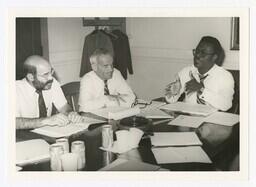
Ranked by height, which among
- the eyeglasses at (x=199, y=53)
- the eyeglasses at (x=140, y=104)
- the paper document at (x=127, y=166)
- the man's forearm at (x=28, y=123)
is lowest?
the paper document at (x=127, y=166)

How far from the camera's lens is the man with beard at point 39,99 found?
115 centimetres

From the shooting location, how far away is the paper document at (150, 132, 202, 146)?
1116 mm

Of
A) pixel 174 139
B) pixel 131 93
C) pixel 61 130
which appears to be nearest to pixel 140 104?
pixel 131 93

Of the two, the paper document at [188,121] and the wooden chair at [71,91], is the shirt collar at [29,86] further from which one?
the paper document at [188,121]

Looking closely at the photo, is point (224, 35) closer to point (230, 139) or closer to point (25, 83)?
point (230, 139)

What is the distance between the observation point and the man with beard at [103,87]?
3.77 feet

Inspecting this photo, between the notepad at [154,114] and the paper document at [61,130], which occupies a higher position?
the notepad at [154,114]

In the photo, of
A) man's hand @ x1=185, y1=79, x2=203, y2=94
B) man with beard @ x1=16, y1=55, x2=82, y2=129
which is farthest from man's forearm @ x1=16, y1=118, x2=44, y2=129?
man's hand @ x1=185, y1=79, x2=203, y2=94

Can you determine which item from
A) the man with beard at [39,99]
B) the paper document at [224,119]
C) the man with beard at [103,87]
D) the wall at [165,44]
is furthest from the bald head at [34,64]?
the paper document at [224,119]

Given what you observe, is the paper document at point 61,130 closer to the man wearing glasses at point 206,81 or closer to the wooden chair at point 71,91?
the wooden chair at point 71,91

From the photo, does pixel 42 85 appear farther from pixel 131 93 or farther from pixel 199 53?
pixel 199 53

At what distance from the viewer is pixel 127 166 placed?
43.3 inches
